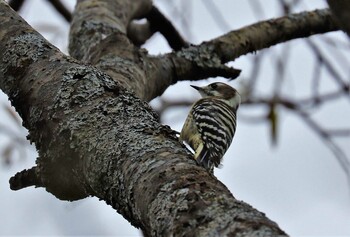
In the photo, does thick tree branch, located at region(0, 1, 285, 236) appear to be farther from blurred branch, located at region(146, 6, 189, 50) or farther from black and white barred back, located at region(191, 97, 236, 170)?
blurred branch, located at region(146, 6, 189, 50)

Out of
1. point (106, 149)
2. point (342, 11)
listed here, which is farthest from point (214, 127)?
point (342, 11)

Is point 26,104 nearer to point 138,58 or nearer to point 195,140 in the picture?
point 138,58

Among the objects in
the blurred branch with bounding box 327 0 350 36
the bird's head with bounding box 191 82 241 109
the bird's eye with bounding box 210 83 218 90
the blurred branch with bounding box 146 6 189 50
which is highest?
the bird's eye with bounding box 210 83 218 90

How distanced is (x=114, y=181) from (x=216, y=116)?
3435 mm

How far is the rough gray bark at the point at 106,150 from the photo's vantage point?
58.7 inches

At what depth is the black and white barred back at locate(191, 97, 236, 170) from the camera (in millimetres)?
4566

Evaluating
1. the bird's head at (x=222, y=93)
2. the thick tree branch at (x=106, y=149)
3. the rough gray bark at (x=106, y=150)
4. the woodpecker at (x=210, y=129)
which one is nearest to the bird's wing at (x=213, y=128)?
the woodpecker at (x=210, y=129)

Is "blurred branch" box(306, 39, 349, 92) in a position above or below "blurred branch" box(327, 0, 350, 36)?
above

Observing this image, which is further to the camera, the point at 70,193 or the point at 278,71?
the point at 278,71

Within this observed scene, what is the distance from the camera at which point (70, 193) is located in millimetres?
2305

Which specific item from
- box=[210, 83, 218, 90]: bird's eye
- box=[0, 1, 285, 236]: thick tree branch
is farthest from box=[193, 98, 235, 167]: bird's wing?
box=[0, 1, 285, 236]: thick tree branch

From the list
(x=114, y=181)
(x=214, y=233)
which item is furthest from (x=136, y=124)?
(x=214, y=233)

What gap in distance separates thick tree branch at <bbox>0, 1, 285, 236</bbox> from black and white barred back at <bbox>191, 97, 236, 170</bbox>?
6.42ft

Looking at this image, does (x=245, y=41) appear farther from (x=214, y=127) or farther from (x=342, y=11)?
(x=342, y=11)
